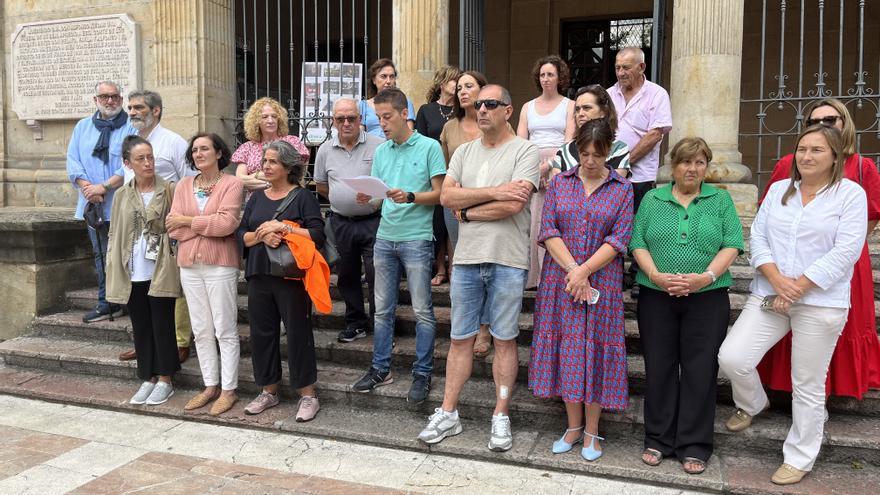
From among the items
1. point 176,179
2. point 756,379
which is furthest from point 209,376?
point 756,379

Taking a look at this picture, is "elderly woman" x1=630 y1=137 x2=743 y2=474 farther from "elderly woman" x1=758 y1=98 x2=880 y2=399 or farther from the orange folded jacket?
the orange folded jacket

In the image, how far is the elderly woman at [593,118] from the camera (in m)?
3.87

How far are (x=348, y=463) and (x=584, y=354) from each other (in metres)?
1.49

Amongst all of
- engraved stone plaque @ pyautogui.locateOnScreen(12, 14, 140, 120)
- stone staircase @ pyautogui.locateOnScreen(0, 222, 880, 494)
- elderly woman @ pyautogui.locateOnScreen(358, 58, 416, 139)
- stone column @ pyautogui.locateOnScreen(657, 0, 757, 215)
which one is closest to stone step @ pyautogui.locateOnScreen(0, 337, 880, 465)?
stone staircase @ pyautogui.locateOnScreen(0, 222, 880, 494)

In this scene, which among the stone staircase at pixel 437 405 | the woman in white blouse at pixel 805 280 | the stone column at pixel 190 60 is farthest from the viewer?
the stone column at pixel 190 60

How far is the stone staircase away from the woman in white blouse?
0.29 m

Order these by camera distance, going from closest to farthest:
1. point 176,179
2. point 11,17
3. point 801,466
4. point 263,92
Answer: point 801,466 < point 176,179 < point 11,17 < point 263,92

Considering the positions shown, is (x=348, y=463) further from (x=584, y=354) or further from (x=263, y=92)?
(x=263, y=92)

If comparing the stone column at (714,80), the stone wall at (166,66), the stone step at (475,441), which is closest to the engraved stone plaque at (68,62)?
the stone wall at (166,66)

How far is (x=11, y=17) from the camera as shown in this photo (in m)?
8.71

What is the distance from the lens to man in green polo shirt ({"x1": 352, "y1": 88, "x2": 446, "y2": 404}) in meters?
4.23

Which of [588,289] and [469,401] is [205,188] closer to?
[469,401]

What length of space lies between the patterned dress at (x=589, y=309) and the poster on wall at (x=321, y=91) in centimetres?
448

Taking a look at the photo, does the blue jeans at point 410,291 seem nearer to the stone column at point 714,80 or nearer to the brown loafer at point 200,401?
the brown loafer at point 200,401
